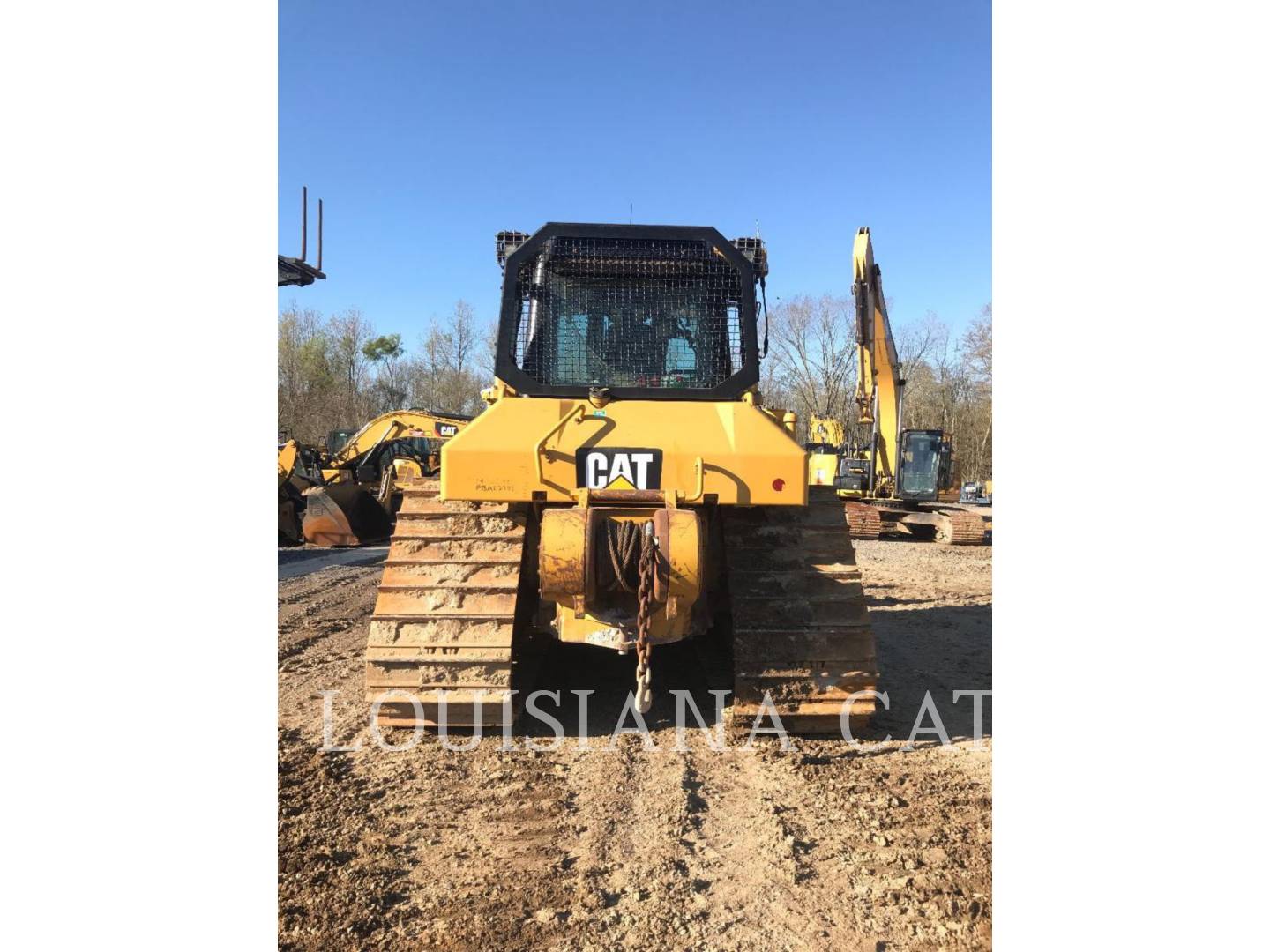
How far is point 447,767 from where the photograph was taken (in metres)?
3.61

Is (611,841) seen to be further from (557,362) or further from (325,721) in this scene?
(557,362)

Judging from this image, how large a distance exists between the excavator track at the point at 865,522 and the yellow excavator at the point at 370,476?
8219 millimetres

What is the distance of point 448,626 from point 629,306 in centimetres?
200

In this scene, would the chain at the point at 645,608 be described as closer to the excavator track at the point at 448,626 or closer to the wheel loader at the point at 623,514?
the wheel loader at the point at 623,514

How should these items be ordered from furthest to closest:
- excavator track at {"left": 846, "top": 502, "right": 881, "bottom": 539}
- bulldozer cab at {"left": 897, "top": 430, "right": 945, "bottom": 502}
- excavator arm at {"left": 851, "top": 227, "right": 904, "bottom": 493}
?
bulldozer cab at {"left": 897, "top": 430, "right": 945, "bottom": 502}
excavator track at {"left": 846, "top": 502, "right": 881, "bottom": 539}
excavator arm at {"left": 851, "top": 227, "right": 904, "bottom": 493}

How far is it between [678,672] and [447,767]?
190 centimetres

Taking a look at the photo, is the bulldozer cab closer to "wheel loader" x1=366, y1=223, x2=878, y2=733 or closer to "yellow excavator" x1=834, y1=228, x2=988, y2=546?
"yellow excavator" x1=834, y1=228, x2=988, y2=546

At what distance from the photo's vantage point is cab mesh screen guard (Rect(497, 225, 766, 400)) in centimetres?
429

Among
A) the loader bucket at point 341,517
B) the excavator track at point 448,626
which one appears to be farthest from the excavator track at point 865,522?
the excavator track at point 448,626

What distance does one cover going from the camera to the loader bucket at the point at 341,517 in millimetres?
13406

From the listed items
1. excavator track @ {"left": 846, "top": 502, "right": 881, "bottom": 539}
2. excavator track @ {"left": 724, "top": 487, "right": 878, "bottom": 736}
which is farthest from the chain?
excavator track @ {"left": 846, "top": 502, "right": 881, "bottom": 539}

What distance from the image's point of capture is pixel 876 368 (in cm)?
1399

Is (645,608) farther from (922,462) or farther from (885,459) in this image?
(922,462)

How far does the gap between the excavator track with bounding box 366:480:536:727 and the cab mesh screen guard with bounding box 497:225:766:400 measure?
1059 millimetres
